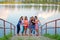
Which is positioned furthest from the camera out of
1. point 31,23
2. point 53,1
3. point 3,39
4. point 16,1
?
point 16,1

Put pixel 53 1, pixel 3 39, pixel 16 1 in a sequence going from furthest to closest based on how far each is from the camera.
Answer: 1. pixel 16 1
2. pixel 53 1
3. pixel 3 39

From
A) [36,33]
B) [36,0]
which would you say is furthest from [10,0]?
[36,33]

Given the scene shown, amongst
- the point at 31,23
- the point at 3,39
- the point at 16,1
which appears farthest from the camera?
the point at 16,1

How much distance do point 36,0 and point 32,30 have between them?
4950 inches

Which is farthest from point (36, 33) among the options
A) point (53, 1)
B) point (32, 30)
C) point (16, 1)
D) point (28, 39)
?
point (16, 1)

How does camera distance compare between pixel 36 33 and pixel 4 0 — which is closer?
pixel 36 33

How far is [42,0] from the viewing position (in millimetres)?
137875

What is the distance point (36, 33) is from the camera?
18.4 meters

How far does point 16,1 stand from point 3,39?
443 ft

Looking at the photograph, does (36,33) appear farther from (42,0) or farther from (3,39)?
(42,0)

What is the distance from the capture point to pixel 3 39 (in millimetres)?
13773

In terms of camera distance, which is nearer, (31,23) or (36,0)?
(31,23)

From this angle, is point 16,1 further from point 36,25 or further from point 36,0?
point 36,25

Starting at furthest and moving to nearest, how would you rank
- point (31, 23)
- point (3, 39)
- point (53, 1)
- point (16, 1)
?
point (16, 1) < point (53, 1) < point (31, 23) < point (3, 39)
